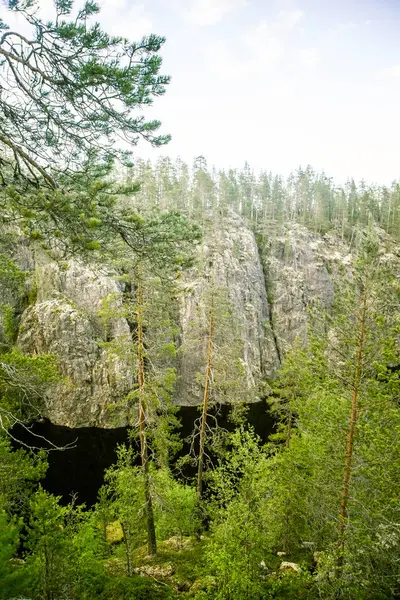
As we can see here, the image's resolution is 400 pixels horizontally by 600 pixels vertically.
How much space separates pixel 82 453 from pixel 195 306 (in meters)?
17.7

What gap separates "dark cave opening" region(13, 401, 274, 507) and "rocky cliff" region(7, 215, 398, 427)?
1073 mm

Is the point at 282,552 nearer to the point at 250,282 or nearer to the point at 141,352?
the point at 141,352

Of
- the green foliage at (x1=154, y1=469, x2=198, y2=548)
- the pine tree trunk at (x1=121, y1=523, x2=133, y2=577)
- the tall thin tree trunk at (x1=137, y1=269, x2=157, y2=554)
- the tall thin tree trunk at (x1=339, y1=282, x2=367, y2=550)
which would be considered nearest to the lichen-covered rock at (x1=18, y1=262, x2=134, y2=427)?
the green foliage at (x1=154, y1=469, x2=198, y2=548)

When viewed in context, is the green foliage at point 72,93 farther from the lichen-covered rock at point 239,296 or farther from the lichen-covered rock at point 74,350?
the lichen-covered rock at point 239,296

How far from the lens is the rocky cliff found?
26.8m

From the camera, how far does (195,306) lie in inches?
1385

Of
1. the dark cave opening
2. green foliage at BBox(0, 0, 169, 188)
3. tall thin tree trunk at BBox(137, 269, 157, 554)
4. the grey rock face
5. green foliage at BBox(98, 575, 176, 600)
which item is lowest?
the dark cave opening

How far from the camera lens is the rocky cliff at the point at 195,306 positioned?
26828 mm

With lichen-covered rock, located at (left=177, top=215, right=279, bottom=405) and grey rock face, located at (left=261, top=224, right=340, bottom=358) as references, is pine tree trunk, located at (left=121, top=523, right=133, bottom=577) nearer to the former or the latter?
lichen-covered rock, located at (left=177, top=215, right=279, bottom=405)

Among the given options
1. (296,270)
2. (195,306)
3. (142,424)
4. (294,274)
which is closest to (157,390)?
(142,424)

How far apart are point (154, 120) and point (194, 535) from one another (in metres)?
15.9

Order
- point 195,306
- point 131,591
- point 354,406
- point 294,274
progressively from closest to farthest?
point 131,591, point 354,406, point 195,306, point 294,274

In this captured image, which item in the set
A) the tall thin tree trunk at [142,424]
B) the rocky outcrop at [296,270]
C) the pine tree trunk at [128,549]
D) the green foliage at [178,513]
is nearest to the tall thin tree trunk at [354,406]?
the pine tree trunk at [128,549]

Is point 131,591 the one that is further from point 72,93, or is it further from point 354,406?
point 72,93
